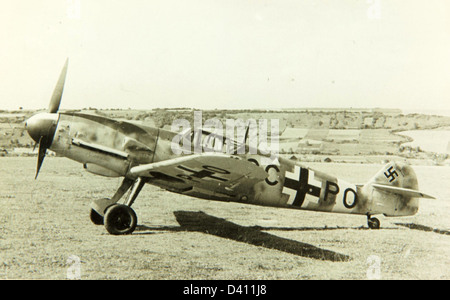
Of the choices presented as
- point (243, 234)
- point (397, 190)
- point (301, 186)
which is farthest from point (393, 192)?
point (243, 234)

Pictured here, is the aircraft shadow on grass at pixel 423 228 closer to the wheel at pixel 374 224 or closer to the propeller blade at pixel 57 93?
the wheel at pixel 374 224

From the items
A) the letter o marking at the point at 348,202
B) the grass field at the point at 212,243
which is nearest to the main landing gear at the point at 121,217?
the grass field at the point at 212,243

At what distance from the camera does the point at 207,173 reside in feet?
17.5

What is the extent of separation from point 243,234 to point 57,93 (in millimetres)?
4195

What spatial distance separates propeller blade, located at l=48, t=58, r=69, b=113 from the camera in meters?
6.07

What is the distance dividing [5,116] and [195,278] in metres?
43.9

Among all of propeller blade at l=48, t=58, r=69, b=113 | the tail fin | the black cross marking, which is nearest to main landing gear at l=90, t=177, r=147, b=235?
propeller blade at l=48, t=58, r=69, b=113

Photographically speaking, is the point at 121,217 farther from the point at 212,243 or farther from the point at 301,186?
the point at 301,186

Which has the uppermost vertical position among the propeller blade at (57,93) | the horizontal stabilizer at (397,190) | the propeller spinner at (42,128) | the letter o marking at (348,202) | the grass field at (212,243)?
the propeller blade at (57,93)

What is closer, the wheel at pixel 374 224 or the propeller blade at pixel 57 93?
the propeller blade at pixel 57 93

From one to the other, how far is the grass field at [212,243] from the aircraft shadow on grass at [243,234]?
18mm

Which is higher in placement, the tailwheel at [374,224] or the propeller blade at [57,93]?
the propeller blade at [57,93]

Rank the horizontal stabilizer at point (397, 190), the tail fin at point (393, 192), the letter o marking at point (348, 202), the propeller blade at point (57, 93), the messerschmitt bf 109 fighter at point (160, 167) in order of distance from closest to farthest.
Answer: the messerschmitt bf 109 fighter at point (160, 167) < the propeller blade at point (57, 93) < the letter o marking at point (348, 202) < the horizontal stabilizer at point (397, 190) < the tail fin at point (393, 192)

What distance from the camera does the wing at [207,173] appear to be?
15.6ft
